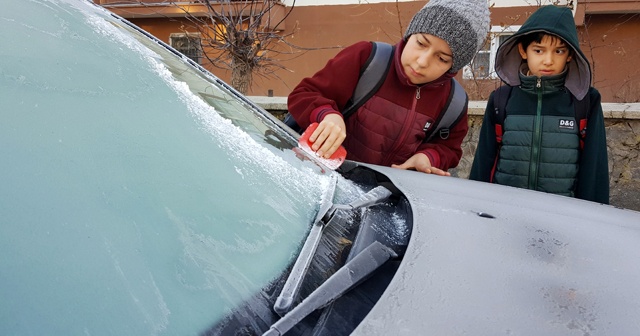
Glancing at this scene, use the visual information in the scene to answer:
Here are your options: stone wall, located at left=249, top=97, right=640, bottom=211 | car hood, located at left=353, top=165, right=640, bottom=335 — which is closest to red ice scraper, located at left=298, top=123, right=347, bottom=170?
car hood, located at left=353, top=165, right=640, bottom=335

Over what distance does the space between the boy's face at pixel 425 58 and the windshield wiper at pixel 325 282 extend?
946mm

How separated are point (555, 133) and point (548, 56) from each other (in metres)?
0.33

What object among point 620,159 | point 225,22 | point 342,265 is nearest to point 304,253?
point 342,265

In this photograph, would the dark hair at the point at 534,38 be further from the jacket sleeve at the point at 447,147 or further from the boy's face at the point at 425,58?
the boy's face at the point at 425,58

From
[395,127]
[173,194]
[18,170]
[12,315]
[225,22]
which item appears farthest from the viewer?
[225,22]

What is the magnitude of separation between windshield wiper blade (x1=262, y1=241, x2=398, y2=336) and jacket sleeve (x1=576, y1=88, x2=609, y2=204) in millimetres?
1616

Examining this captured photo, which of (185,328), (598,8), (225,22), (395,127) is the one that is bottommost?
(185,328)

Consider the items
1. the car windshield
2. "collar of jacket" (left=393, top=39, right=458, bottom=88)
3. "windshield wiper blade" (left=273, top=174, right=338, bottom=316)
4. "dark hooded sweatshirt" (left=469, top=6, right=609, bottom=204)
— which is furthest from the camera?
"dark hooded sweatshirt" (left=469, top=6, right=609, bottom=204)

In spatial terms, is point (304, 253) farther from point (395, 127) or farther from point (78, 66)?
point (395, 127)

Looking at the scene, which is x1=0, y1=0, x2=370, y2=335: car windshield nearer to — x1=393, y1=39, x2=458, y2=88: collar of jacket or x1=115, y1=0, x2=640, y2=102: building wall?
x1=393, y1=39, x2=458, y2=88: collar of jacket

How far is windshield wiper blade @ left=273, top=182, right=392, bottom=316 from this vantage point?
0.83m

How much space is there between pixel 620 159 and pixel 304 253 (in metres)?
3.41

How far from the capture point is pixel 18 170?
2.55 feet

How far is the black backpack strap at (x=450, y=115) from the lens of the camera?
2.13 m
